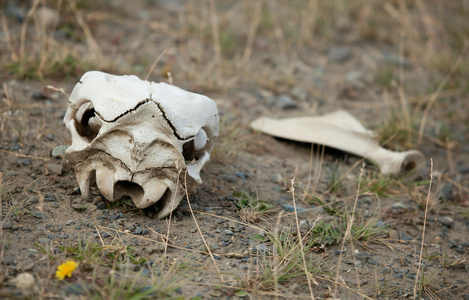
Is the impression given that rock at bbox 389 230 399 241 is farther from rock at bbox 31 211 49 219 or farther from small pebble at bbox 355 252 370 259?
rock at bbox 31 211 49 219

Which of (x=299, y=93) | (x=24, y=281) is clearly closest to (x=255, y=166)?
(x=299, y=93)

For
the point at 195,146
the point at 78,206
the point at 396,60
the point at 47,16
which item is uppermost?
the point at 47,16

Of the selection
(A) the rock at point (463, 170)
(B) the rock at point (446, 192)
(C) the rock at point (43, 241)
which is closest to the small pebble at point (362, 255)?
(B) the rock at point (446, 192)

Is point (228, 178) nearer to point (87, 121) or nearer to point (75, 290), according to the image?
point (87, 121)

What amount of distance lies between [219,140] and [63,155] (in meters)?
1.22

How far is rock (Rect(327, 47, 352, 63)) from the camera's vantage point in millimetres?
6285

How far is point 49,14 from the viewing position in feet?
17.3

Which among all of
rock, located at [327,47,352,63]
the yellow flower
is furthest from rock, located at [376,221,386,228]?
rock, located at [327,47,352,63]

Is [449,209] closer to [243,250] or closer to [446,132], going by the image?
[446,132]

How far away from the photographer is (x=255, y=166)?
3.96 m

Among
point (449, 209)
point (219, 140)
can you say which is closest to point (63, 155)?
point (219, 140)

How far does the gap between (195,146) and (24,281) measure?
1.14 metres

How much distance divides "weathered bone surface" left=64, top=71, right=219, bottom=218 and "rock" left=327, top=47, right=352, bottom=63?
3.78 meters

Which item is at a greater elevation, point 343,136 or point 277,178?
point 343,136
